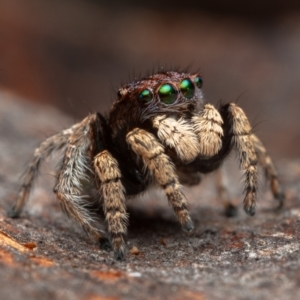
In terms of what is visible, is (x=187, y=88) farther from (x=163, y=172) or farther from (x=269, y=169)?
(x=269, y=169)

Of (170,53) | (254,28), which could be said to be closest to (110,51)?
(170,53)

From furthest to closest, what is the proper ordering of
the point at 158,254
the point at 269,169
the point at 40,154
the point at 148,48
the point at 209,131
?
the point at 148,48 < the point at 269,169 < the point at 40,154 < the point at 209,131 < the point at 158,254

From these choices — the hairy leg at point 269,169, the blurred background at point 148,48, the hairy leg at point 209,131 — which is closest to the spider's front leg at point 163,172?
the hairy leg at point 209,131

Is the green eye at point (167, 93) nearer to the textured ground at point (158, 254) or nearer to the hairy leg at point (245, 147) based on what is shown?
the hairy leg at point (245, 147)

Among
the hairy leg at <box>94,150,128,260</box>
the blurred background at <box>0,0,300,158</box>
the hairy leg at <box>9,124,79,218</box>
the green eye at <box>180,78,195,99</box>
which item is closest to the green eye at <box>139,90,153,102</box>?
the green eye at <box>180,78,195,99</box>

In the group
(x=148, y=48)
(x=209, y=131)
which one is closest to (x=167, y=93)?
(x=209, y=131)

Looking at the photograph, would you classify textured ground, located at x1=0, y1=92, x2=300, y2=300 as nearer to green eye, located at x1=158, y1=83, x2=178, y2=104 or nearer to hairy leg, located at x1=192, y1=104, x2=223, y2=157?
hairy leg, located at x1=192, y1=104, x2=223, y2=157

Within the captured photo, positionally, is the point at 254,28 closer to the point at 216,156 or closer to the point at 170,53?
the point at 170,53
